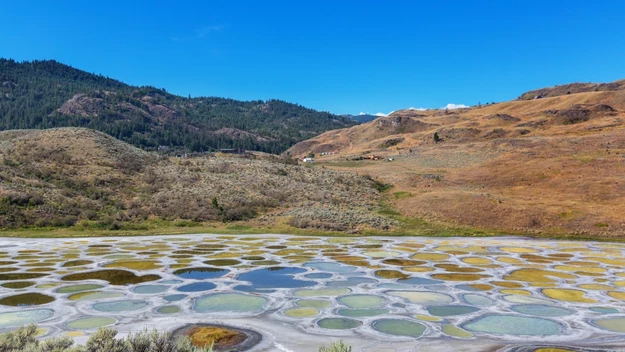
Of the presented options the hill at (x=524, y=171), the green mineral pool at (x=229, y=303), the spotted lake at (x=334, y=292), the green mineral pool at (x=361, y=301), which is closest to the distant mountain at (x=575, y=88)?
the hill at (x=524, y=171)

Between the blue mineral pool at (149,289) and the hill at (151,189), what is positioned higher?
the hill at (151,189)

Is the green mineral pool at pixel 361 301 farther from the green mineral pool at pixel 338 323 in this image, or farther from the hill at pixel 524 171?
the hill at pixel 524 171

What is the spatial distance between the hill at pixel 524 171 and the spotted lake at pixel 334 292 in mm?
9068

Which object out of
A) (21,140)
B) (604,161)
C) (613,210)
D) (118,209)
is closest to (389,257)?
(613,210)

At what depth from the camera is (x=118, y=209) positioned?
41750 millimetres

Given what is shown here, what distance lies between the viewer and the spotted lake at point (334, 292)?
1209cm

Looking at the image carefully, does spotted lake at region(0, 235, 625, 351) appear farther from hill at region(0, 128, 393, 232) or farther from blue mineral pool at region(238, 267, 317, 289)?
hill at region(0, 128, 393, 232)

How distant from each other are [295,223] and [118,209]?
58.3 feet

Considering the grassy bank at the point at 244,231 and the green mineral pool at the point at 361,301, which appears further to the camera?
the grassy bank at the point at 244,231

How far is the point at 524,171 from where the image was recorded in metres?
56.7

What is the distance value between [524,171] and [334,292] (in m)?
48.7

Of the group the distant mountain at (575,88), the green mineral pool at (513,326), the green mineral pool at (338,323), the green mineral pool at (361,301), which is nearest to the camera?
the green mineral pool at (513,326)

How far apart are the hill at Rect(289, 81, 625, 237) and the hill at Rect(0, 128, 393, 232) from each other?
26.0ft

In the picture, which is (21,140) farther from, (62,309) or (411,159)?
(411,159)
